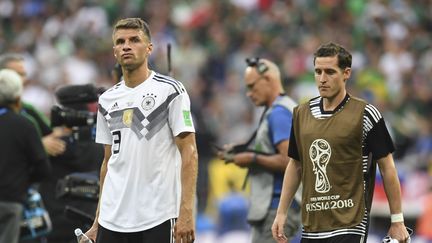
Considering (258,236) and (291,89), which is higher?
(291,89)

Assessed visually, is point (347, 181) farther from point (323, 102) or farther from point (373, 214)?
point (373, 214)

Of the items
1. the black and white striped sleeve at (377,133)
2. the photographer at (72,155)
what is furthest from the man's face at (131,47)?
the photographer at (72,155)

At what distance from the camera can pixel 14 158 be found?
1062 centimetres

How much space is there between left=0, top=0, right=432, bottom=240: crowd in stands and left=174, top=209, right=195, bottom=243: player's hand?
10.2m

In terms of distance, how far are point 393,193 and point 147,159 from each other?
1753 millimetres

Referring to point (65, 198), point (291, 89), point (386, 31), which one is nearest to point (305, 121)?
point (65, 198)

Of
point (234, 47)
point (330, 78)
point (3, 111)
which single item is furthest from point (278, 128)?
point (234, 47)

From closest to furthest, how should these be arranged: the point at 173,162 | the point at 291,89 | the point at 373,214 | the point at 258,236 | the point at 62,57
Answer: the point at 173,162, the point at 258,236, the point at 373,214, the point at 291,89, the point at 62,57

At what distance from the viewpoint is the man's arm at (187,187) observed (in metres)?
7.32

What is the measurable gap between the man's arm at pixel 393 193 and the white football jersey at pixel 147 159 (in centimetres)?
141

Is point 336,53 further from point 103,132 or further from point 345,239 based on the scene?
point 103,132

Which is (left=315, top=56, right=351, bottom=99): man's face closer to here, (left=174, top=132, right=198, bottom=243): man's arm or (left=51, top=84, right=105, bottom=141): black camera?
(left=174, top=132, right=198, bottom=243): man's arm

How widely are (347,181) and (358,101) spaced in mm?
580

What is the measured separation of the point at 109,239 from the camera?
7.68m
